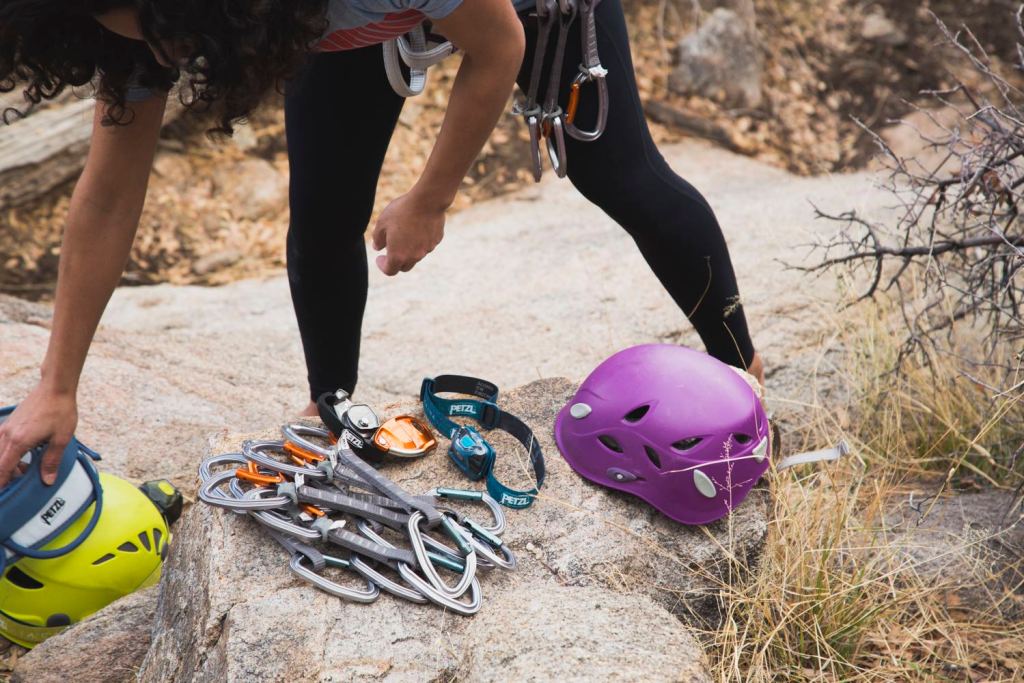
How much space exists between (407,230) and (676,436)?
742 mm

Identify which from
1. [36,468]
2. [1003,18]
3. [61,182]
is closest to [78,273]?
[36,468]

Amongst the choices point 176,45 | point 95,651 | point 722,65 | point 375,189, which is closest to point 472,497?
point 375,189

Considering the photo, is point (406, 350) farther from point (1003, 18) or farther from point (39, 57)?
point (1003, 18)

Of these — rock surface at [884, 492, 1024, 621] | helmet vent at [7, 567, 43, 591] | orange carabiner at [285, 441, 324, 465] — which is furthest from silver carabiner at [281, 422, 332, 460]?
rock surface at [884, 492, 1024, 621]

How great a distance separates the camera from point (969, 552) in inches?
93.2

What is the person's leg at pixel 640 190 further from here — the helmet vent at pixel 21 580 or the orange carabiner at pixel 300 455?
the helmet vent at pixel 21 580

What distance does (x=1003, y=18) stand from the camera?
655 centimetres

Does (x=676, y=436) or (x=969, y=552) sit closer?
(x=676, y=436)

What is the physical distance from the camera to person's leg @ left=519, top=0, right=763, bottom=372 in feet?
7.30

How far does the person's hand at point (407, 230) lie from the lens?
1.85m

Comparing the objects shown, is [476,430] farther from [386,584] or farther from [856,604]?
[856,604]

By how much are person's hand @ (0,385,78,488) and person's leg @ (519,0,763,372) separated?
123 centimetres

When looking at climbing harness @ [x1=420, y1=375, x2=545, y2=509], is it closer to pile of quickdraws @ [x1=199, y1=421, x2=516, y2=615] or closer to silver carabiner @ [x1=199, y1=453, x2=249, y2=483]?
pile of quickdraws @ [x1=199, y1=421, x2=516, y2=615]

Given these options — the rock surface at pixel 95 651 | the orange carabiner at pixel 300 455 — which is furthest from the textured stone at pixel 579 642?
the rock surface at pixel 95 651
